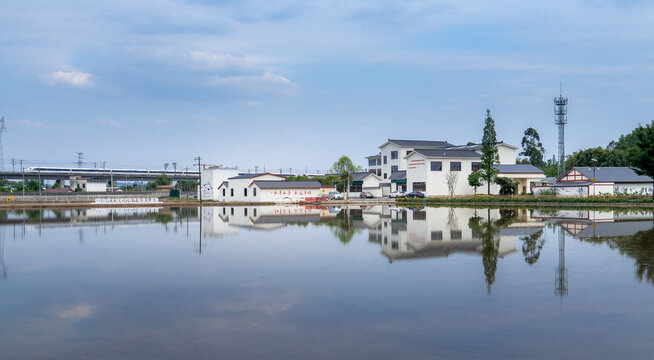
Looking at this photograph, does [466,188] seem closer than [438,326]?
No

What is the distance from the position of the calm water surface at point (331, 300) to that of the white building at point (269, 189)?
125 ft

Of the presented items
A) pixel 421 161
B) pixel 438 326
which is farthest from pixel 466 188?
pixel 438 326

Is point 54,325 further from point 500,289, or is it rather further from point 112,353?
point 500,289

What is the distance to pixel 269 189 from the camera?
2229 inches

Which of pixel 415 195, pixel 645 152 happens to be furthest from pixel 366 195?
pixel 645 152

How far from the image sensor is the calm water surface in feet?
22.6

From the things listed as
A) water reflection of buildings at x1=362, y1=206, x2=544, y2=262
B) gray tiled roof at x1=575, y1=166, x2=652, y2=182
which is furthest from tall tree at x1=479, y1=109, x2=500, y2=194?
water reflection of buildings at x1=362, y1=206, x2=544, y2=262

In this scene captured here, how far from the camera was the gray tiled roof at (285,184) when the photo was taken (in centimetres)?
5684

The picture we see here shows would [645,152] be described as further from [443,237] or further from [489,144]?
[443,237]

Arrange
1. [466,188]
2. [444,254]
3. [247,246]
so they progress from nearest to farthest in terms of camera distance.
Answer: [444,254]
[247,246]
[466,188]

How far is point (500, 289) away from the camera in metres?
10.2

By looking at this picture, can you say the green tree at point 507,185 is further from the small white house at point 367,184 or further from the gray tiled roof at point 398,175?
the small white house at point 367,184

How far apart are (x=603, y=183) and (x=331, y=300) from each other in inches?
1869

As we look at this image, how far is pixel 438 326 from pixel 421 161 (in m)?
51.4
